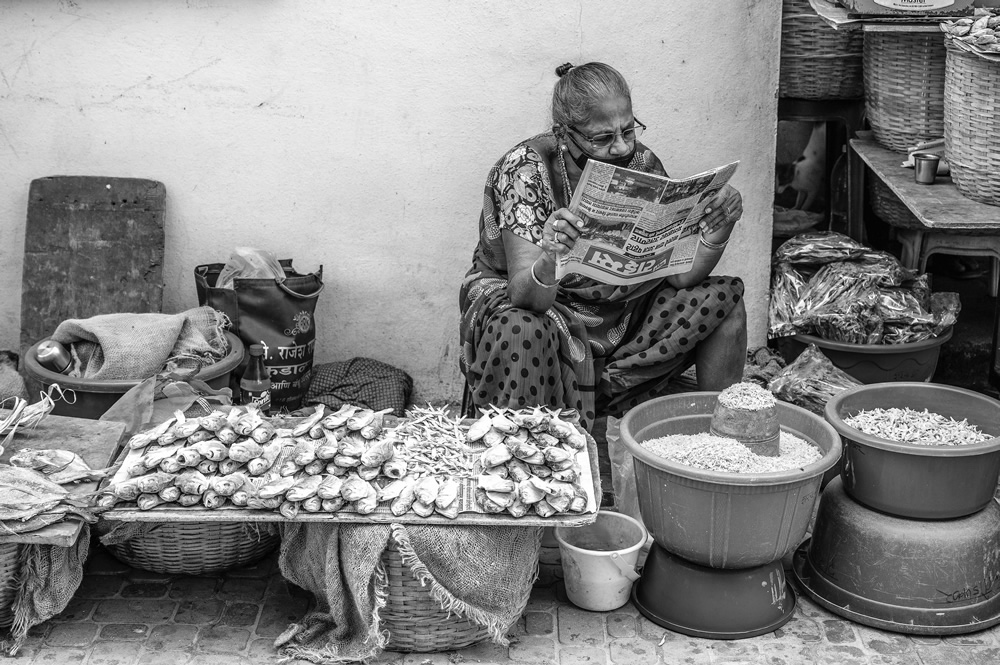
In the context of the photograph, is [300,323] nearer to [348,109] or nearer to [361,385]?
[361,385]

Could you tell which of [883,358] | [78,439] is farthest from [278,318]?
[883,358]

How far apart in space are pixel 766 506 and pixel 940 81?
7.09 feet

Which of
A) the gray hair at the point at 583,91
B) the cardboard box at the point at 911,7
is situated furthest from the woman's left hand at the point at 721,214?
the cardboard box at the point at 911,7

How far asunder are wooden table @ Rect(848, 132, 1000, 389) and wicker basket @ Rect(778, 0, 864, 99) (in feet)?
0.91

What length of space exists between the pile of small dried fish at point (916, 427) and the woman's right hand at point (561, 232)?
105 centimetres

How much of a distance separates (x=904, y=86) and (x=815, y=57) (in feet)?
2.07

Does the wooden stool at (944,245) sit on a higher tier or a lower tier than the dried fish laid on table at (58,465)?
higher

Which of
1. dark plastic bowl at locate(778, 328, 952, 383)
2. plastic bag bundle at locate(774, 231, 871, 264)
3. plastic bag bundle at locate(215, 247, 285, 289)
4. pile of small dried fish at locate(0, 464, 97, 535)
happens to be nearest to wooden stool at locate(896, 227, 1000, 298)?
plastic bag bundle at locate(774, 231, 871, 264)

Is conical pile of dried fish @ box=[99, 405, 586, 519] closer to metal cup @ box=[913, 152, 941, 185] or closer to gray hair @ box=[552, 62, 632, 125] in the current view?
gray hair @ box=[552, 62, 632, 125]

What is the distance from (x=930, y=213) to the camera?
3617mm

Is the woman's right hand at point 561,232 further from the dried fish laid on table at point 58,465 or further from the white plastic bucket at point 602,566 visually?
the dried fish laid on table at point 58,465

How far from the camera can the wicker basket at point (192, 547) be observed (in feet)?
11.5

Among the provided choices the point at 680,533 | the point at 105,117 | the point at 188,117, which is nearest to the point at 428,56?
the point at 188,117

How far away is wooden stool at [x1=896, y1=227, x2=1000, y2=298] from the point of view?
14.3ft
